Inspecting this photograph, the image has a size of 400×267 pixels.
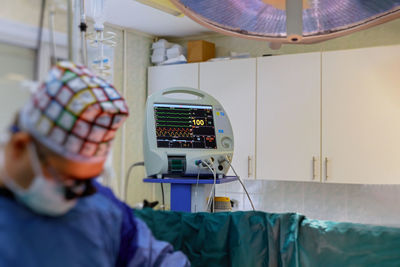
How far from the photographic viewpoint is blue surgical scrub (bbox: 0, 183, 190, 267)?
635mm

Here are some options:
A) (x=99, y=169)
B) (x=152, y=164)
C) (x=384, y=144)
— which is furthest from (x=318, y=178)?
(x=99, y=169)

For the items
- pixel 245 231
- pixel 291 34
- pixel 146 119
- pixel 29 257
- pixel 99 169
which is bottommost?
pixel 245 231

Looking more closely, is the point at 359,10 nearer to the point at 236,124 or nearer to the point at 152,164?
the point at 152,164

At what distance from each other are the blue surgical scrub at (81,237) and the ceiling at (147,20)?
86.8 inches

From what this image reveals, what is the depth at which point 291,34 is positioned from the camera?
3.81 feet

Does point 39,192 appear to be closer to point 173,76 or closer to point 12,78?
point 12,78

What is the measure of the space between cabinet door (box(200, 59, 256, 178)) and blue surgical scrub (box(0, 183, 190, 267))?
2295 mm

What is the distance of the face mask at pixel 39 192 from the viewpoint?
0.62m

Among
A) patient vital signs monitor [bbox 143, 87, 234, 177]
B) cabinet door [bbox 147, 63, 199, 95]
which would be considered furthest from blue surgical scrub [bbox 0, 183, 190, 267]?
cabinet door [bbox 147, 63, 199, 95]

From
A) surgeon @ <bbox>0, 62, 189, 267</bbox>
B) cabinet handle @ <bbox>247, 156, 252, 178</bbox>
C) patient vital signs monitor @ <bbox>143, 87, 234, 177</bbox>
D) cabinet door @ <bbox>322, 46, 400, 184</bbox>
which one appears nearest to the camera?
surgeon @ <bbox>0, 62, 189, 267</bbox>

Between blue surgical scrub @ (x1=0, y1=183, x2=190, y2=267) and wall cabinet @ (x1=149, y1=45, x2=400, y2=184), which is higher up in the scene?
wall cabinet @ (x1=149, y1=45, x2=400, y2=184)

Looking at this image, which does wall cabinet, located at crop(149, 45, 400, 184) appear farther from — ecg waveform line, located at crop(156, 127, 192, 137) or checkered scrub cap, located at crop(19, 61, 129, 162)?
checkered scrub cap, located at crop(19, 61, 129, 162)

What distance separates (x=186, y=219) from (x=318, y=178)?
1.81 m

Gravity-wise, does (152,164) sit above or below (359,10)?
below
